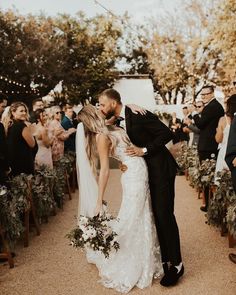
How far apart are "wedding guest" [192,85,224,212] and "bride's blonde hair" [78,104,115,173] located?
2.72 metres

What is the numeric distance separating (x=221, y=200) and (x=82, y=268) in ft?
6.43

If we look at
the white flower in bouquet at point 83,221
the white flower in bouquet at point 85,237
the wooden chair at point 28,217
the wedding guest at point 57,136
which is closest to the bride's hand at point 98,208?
the white flower in bouquet at point 83,221

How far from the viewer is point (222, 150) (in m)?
5.77

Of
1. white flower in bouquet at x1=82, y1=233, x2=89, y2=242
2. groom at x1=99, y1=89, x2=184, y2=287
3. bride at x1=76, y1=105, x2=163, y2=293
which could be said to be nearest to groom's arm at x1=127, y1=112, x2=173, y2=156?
groom at x1=99, y1=89, x2=184, y2=287

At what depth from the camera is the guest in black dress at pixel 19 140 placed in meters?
5.55

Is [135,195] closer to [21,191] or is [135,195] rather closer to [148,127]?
[148,127]

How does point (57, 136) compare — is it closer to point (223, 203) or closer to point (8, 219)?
point (8, 219)

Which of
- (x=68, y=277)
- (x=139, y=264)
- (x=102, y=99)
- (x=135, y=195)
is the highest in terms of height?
(x=102, y=99)

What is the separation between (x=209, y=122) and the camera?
6293mm

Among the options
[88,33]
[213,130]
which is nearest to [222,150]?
[213,130]

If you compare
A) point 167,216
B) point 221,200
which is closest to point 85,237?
point 167,216

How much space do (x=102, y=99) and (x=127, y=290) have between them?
176 cm

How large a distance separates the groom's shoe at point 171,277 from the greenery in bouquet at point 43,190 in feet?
8.09

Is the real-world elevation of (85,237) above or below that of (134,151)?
below
